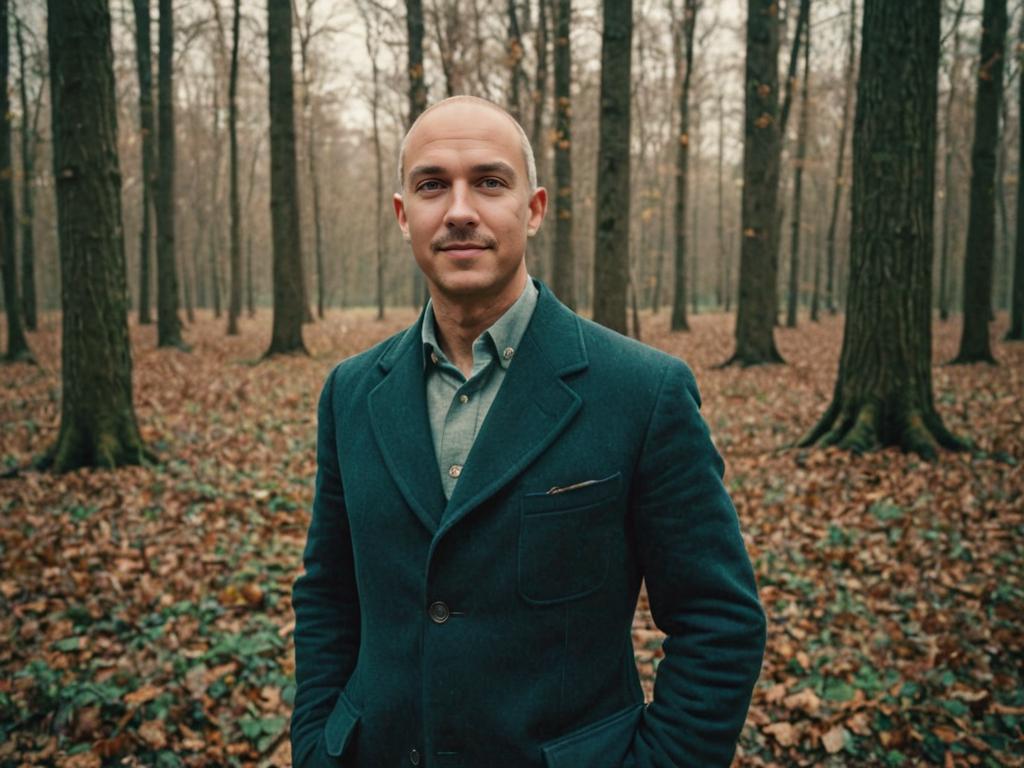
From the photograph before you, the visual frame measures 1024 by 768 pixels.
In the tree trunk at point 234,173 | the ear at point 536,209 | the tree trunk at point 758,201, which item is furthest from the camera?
the tree trunk at point 234,173

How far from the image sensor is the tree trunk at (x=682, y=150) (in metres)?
20.0

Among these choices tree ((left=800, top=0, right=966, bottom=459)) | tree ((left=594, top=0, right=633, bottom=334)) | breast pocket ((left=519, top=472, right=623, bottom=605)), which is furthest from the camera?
tree ((left=594, top=0, right=633, bottom=334))

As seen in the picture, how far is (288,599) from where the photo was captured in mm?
5305

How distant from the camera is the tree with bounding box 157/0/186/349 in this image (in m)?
17.9

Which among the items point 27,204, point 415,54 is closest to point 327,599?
point 415,54

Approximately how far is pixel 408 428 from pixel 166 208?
19.0 metres

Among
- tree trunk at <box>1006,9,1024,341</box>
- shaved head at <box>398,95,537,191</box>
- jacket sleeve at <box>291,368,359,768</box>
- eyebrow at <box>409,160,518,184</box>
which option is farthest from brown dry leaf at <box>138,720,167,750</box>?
tree trunk at <box>1006,9,1024,341</box>

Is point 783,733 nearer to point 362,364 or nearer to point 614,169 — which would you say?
point 362,364

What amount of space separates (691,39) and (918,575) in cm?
1843

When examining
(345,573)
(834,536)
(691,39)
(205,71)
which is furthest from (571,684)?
(205,71)

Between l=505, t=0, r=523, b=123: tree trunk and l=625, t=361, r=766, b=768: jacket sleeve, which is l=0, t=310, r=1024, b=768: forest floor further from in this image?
l=505, t=0, r=523, b=123: tree trunk

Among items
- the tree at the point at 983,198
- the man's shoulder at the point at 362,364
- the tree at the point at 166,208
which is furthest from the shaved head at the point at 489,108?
the tree at the point at 166,208

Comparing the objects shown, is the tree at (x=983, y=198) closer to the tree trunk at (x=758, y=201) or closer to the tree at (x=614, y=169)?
the tree trunk at (x=758, y=201)

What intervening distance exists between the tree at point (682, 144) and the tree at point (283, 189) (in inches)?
422
